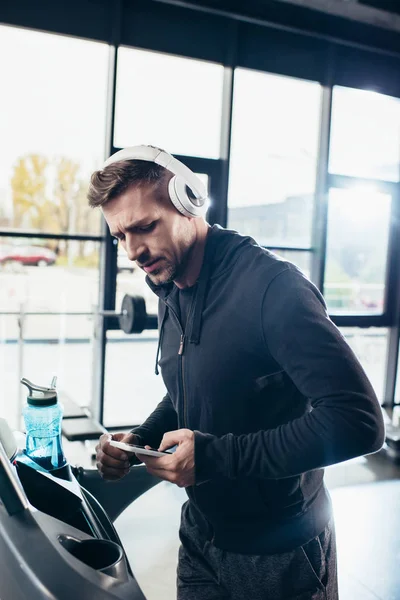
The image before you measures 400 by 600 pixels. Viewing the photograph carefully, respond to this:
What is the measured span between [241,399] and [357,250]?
13.6ft

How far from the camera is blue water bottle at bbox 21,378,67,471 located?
3.32 feet

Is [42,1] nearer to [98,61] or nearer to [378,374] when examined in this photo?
[98,61]

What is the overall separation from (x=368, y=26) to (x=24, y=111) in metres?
2.82

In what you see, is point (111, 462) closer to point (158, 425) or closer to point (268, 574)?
point (158, 425)

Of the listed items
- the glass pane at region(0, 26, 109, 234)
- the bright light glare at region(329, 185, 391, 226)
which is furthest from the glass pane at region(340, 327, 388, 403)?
the glass pane at region(0, 26, 109, 234)

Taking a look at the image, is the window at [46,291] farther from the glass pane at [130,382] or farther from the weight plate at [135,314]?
the weight plate at [135,314]

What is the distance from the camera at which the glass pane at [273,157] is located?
418 cm

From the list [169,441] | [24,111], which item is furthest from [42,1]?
[169,441]

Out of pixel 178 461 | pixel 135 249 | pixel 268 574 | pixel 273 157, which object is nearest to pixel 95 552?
pixel 178 461

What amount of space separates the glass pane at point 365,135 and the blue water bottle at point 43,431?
3925 mm

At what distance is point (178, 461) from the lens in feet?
2.99

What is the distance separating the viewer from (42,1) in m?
3.50

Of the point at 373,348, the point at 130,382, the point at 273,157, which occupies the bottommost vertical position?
the point at 130,382

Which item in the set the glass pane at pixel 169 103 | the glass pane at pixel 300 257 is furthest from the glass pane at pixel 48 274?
the glass pane at pixel 300 257
